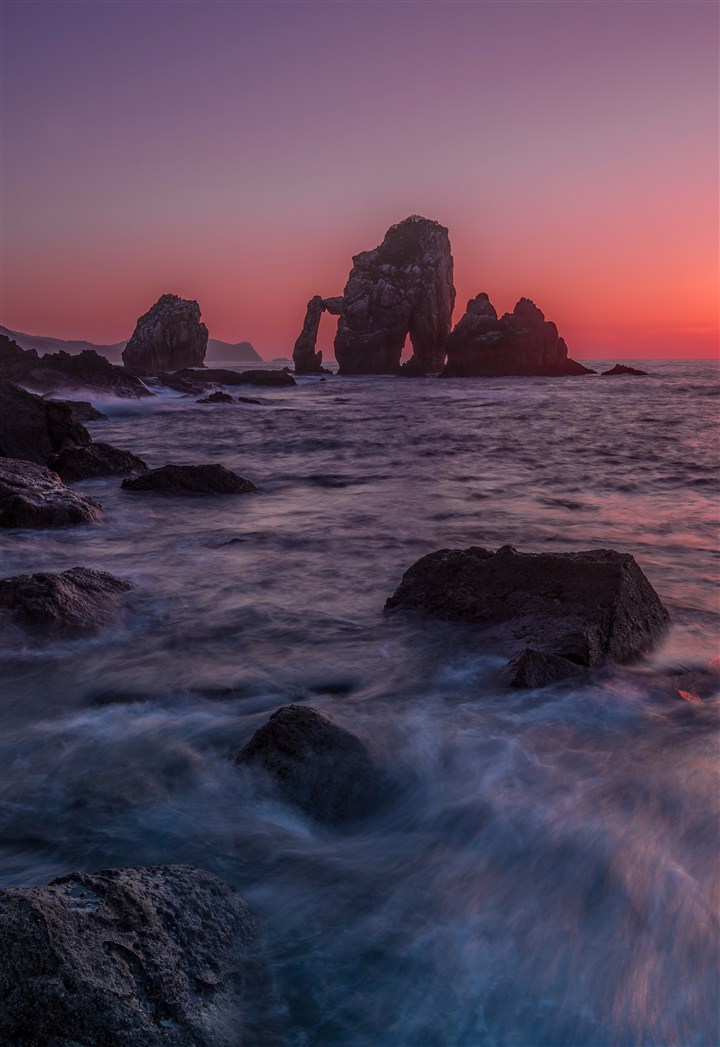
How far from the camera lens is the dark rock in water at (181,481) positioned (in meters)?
9.16

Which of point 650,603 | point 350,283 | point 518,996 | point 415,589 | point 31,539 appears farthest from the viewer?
point 350,283

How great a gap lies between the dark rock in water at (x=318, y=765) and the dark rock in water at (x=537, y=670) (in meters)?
1.06

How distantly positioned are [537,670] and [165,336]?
72797 mm

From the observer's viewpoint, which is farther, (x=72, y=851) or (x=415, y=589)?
(x=415, y=589)

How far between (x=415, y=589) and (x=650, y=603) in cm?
152

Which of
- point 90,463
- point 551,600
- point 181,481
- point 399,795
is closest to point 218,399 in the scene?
point 90,463

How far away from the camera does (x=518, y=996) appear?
194 centimetres

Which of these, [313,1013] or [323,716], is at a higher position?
[323,716]

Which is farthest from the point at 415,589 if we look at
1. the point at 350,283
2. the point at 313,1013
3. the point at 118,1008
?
the point at 350,283

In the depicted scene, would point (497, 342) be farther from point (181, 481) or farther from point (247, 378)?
point (181, 481)

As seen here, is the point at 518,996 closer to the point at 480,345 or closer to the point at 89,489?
the point at 89,489

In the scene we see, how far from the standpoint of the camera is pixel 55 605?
14.6ft

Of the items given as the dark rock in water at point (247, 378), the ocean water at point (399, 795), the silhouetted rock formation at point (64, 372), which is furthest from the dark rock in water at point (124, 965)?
the dark rock in water at point (247, 378)

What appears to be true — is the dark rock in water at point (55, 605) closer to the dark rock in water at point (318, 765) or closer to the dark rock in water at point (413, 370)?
the dark rock in water at point (318, 765)
